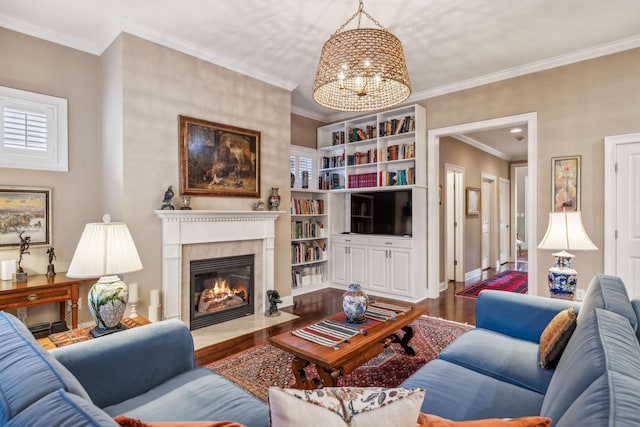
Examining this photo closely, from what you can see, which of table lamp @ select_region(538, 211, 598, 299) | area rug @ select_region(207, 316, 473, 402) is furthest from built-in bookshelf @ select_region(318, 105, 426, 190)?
area rug @ select_region(207, 316, 473, 402)

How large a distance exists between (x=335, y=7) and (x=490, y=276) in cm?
579

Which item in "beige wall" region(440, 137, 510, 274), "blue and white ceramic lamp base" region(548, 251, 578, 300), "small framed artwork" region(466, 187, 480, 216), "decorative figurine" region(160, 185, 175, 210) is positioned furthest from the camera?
"small framed artwork" region(466, 187, 480, 216)

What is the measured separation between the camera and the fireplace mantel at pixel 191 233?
3367 millimetres

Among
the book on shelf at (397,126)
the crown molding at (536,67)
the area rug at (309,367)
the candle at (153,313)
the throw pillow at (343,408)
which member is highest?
the crown molding at (536,67)

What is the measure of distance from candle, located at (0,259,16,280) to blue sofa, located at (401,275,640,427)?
3.36 m

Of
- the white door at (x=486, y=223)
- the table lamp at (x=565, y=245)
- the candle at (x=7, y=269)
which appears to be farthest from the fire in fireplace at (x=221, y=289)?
the white door at (x=486, y=223)

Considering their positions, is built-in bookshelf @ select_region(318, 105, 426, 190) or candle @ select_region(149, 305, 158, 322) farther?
built-in bookshelf @ select_region(318, 105, 426, 190)

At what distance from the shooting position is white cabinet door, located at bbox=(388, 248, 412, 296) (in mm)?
4672

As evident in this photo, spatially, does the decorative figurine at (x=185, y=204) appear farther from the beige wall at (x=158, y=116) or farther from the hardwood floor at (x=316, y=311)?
the hardwood floor at (x=316, y=311)

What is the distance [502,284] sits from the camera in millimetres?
5895

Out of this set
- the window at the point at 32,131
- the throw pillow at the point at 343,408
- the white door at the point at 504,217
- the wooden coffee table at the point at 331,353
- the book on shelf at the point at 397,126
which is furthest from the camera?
the white door at the point at 504,217

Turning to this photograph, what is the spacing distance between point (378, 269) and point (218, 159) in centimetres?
274

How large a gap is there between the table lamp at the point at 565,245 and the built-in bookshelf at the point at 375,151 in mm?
2079

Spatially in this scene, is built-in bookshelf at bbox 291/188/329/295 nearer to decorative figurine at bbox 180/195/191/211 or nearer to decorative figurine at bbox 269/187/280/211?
decorative figurine at bbox 269/187/280/211
